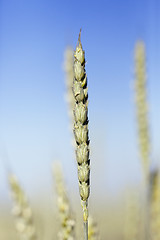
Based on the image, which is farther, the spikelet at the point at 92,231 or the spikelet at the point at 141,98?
the spikelet at the point at 141,98

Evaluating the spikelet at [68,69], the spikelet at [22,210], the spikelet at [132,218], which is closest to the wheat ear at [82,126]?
the spikelet at [22,210]

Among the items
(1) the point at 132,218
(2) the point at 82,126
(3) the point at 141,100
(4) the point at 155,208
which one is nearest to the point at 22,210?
(2) the point at 82,126

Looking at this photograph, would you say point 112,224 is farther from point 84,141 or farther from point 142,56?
point 84,141

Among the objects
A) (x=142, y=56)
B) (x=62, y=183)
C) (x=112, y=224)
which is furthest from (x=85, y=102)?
(x=112, y=224)

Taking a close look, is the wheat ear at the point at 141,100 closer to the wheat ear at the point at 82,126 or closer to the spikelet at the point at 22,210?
the spikelet at the point at 22,210

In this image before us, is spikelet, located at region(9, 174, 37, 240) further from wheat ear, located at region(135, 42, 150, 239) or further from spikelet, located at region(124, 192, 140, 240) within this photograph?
spikelet, located at region(124, 192, 140, 240)

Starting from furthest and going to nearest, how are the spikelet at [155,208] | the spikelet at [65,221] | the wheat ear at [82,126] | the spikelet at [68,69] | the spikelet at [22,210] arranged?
1. the spikelet at [68,69]
2. the spikelet at [155,208]
3. the spikelet at [22,210]
4. the spikelet at [65,221]
5. the wheat ear at [82,126]

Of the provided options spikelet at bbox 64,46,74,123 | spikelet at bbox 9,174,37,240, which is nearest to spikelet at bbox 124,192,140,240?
spikelet at bbox 64,46,74,123

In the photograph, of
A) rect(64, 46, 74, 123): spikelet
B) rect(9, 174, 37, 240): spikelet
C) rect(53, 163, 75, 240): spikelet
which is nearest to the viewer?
rect(53, 163, 75, 240): spikelet
